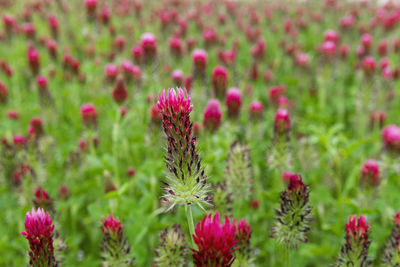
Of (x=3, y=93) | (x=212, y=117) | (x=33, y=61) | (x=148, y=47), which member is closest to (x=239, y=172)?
(x=212, y=117)

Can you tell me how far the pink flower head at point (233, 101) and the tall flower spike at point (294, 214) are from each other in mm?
1471

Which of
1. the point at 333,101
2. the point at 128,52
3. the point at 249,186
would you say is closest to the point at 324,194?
the point at 249,186

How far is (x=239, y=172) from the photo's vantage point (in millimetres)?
2619

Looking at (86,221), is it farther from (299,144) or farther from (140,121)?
(299,144)

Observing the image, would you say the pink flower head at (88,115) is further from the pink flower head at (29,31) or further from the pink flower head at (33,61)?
the pink flower head at (29,31)

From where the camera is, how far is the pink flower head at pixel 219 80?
143 inches

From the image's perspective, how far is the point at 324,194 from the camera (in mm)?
3293

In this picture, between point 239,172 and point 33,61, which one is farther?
point 33,61

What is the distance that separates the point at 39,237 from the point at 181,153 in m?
0.70

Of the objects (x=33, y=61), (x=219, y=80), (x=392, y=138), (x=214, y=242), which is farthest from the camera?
(x=33, y=61)

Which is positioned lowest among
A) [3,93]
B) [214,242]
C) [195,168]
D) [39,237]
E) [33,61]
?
[214,242]

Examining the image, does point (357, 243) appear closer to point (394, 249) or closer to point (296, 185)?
point (394, 249)

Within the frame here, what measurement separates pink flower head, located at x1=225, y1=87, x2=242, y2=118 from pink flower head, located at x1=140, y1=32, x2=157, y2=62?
103 centimetres

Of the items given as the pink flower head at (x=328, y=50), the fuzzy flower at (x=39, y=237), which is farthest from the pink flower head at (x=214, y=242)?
the pink flower head at (x=328, y=50)
